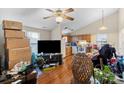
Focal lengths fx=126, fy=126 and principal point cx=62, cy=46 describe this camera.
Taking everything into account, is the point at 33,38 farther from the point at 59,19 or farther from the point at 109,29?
the point at 109,29

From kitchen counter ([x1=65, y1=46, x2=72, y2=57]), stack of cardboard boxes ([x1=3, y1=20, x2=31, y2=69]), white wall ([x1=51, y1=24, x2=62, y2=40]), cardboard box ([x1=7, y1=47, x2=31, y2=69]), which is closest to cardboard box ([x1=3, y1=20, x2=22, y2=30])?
stack of cardboard boxes ([x1=3, y1=20, x2=31, y2=69])

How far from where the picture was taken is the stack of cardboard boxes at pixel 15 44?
953 mm

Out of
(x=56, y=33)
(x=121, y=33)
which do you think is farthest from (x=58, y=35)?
(x=121, y=33)

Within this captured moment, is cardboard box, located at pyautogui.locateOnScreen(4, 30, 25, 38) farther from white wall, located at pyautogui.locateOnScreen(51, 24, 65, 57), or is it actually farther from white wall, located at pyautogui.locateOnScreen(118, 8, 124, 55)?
white wall, located at pyautogui.locateOnScreen(118, 8, 124, 55)

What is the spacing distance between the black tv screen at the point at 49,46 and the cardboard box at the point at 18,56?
4.0 inches

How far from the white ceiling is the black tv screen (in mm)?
122

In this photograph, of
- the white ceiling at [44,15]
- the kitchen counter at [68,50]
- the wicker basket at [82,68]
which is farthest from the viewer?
the kitchen counter at [68,50]

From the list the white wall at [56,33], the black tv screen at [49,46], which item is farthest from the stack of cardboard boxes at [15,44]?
the white wall at [56,33]

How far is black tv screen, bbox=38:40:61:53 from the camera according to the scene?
106cm

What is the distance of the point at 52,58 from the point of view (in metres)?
1.11

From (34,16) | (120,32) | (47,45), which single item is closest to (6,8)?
(34,16)

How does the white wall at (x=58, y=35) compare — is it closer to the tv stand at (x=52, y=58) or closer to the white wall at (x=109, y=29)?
the tv stand at (x=52, y=58)

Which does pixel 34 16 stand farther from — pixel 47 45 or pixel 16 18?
pixel 47 45

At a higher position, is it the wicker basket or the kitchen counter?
the kitchen counter
